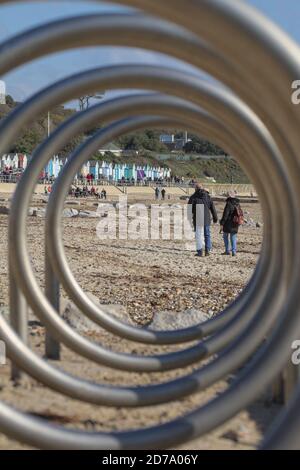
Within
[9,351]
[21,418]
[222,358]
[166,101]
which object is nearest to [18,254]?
[9,351]

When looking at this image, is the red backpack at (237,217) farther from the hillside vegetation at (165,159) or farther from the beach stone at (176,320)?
the hillside vegetation at (165,159)

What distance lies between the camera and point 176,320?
566 cm

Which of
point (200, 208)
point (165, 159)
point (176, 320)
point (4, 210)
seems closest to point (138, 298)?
point (176, 320)

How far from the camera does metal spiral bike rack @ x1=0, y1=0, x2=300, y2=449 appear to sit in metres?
1.48

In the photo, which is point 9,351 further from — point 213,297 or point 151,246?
point 151,246

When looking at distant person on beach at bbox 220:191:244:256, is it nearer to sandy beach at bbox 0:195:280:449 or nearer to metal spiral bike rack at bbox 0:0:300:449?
sandy beach at bbox 0:195:280:449

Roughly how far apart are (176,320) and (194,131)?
168 cm

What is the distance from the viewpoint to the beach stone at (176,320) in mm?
5594

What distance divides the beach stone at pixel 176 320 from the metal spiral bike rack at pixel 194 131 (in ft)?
3.70

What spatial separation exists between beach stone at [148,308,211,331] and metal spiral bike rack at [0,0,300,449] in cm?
113

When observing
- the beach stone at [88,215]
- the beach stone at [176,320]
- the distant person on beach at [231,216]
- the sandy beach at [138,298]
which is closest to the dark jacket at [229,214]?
the distant person on beach at [231,216]

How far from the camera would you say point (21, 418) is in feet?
6.18

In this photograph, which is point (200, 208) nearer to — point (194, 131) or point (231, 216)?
point (231, 216)
